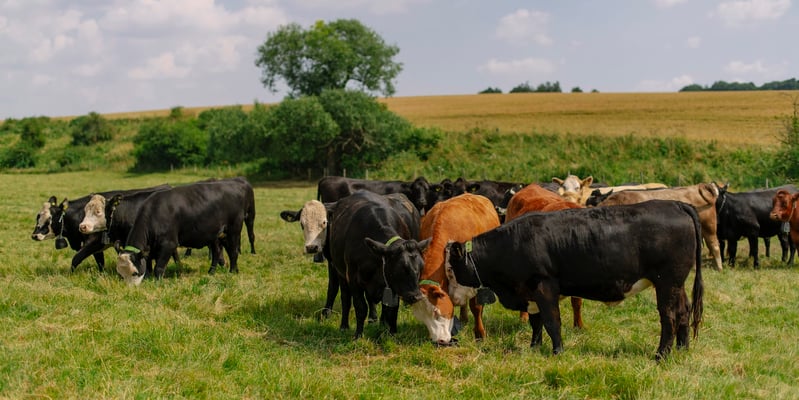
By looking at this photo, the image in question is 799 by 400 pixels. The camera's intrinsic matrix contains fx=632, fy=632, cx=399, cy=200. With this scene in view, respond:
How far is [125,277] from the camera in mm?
10047

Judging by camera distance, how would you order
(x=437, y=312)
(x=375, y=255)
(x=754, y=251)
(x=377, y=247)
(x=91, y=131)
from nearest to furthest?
(x=377, y=247), (x=437, y=312), (x=375, y=255), (x=754, y=251), (x=91, y=131)

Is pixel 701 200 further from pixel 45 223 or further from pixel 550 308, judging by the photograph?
A: pixel 45 223

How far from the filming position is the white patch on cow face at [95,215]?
11.5 m

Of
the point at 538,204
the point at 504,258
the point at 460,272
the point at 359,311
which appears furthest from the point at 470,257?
the point at 538,204

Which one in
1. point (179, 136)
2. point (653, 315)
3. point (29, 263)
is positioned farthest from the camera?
point (179, 136)

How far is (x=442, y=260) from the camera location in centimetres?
751

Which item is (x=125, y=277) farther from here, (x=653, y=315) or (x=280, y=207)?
(x=280, y=207)

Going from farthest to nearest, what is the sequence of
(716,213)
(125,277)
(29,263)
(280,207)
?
(280,207) < (716,213) < (29,263) < (125,277)

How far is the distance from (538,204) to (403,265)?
358cm

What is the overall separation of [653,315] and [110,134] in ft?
231

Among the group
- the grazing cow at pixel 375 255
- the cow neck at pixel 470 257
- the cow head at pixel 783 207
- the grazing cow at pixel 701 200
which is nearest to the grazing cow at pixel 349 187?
the grazing cow at pixel 701 200

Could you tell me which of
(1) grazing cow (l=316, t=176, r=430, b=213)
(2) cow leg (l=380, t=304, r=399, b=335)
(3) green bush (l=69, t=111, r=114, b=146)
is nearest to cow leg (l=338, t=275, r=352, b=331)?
(2) cow leg (l=380, t=304, r=399, b=335)

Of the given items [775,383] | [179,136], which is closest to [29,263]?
[775,383]

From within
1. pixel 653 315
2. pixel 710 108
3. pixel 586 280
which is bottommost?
pixel 653 315
